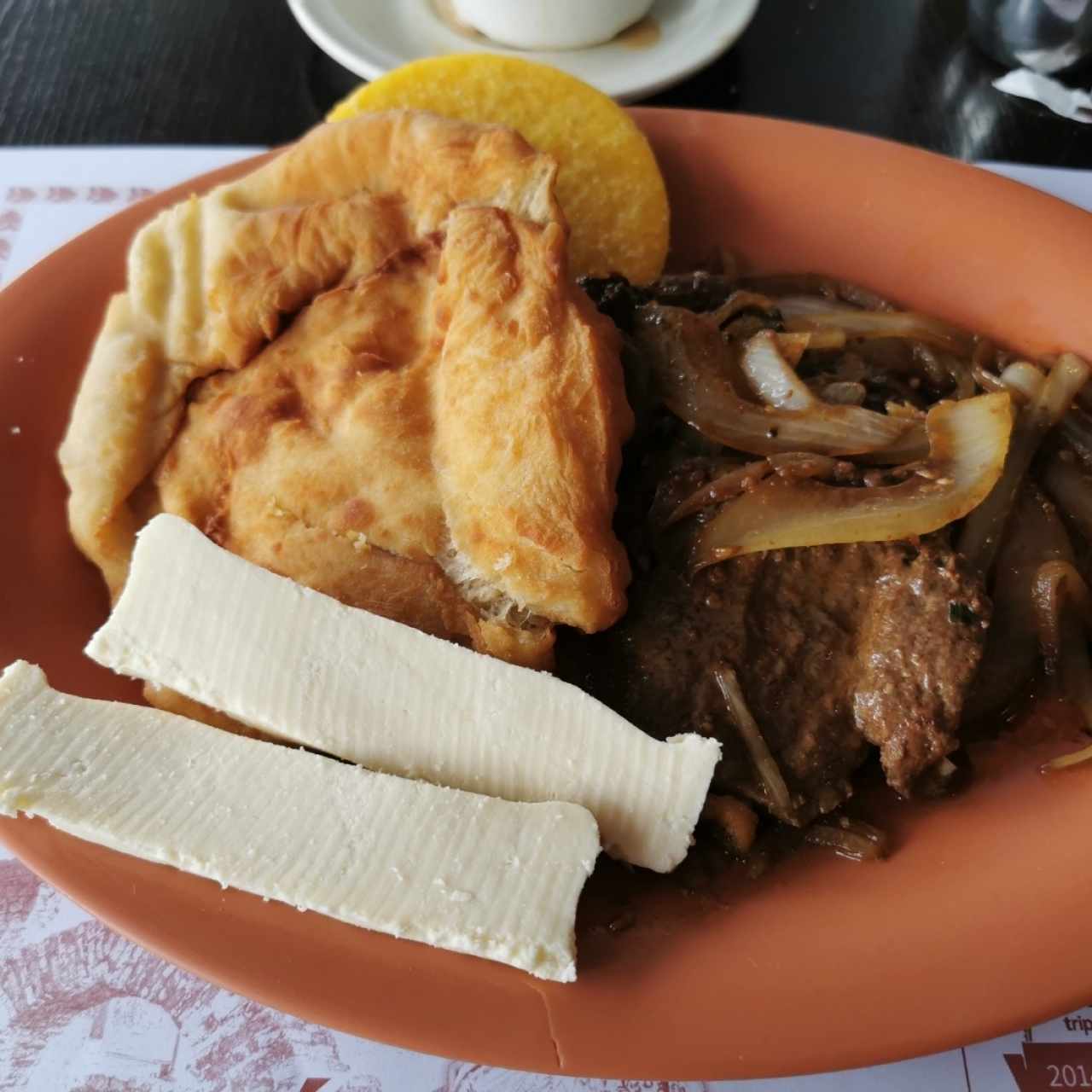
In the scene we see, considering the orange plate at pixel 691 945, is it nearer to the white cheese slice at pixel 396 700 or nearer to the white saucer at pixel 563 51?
the white cheese slice at pixel 396 700

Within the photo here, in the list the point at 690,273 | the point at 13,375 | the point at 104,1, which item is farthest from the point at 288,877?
the point at 104,1

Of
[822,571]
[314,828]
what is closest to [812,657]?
[822,571]

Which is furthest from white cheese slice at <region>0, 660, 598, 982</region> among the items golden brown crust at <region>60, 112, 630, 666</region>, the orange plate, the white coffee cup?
the white coffee cup

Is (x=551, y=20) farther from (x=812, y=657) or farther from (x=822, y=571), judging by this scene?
(x=812, y=657)

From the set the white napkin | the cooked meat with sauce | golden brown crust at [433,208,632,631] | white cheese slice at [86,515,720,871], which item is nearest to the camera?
white cheese slice at [86,515,720,871]

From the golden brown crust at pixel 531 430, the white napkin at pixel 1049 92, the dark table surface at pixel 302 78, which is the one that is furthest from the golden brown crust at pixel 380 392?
the white napkin at pixel 1049 92

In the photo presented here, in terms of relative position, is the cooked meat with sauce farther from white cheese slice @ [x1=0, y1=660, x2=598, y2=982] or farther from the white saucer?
the white saucer

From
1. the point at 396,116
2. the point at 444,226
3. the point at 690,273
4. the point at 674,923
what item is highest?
the point at 396,116

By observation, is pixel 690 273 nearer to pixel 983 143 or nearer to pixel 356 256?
pixel 356 256
